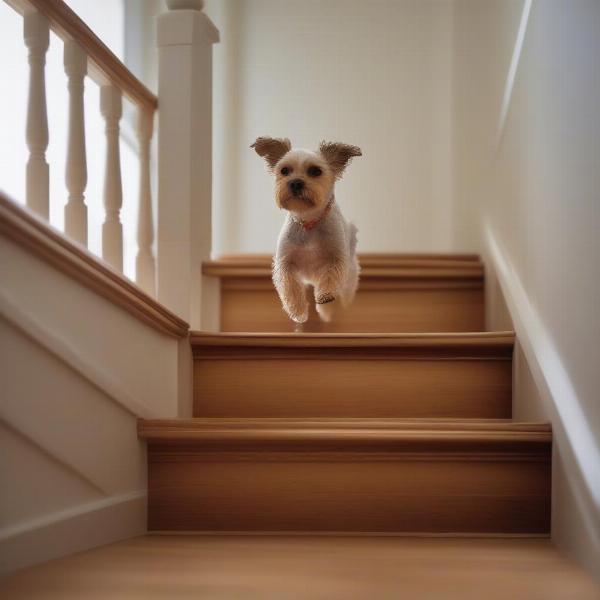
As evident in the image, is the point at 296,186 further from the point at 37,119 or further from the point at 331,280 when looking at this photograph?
the point at 37,119

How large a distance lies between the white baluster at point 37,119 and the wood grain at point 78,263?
123 millimetres

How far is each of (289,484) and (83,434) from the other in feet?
1.37

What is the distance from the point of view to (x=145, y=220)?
7.10 ft

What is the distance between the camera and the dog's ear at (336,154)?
2.12 meters

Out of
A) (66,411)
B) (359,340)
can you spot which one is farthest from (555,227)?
(66,411)

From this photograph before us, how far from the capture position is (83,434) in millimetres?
1470

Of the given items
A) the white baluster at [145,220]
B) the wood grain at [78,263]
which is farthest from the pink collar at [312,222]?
the wood grain at [78,263]

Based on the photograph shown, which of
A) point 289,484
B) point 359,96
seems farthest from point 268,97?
point 289,484

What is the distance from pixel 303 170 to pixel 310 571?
1106mm

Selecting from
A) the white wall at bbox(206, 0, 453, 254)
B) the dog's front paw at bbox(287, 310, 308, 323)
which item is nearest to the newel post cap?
the dog's front paw at bbox(287, 310, 308, 323)

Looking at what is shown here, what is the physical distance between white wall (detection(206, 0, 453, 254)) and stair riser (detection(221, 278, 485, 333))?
4.36 ft

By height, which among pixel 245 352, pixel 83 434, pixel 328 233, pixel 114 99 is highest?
pixel 114 99

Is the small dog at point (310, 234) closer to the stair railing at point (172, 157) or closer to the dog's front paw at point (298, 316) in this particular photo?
the dog's front paw at point (298, 316)

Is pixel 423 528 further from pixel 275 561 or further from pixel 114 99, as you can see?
pixel 114 99
